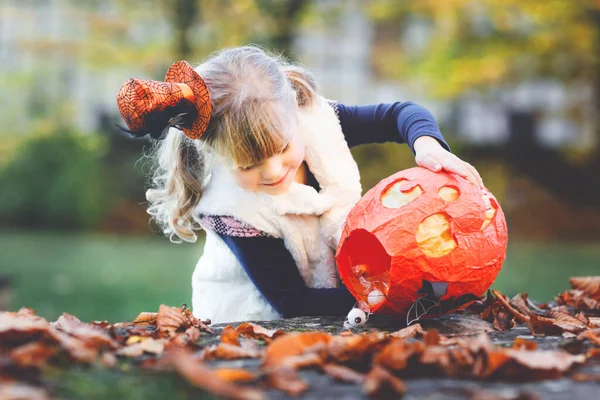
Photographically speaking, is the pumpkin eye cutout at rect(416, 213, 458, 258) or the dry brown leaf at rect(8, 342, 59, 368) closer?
the dry brown leaf at rect(8, 342, 59, 368)

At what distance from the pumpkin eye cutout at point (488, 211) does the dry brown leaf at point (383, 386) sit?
1095 mm

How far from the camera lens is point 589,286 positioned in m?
3.58

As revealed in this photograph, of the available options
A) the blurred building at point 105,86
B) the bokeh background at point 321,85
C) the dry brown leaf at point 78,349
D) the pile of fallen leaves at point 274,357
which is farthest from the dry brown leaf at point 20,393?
the blurred building at point 105,86

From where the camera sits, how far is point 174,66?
114 inches

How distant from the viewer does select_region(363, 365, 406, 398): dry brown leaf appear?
172 centimetres

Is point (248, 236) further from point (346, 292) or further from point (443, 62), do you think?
point (443, 62)

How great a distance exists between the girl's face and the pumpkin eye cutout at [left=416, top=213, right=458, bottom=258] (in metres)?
0.61

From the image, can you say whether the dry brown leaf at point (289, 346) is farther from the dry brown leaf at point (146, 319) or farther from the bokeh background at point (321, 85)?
the bokeh background at point (321, 85)

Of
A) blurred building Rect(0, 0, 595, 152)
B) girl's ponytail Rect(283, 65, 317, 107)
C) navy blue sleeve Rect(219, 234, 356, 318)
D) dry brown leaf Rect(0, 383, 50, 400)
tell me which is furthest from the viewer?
blurred building Rect(0, 0, 595, 152)

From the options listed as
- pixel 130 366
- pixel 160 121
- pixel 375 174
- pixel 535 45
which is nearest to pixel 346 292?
pixel 160 121

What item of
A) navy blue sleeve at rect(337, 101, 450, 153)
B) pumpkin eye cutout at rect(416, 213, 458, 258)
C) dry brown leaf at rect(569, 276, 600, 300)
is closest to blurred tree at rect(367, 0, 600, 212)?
dry brown leaf at rect(569, 276, 600, 300)

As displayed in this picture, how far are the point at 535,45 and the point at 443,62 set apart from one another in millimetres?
1868

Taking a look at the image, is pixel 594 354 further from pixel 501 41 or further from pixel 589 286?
pixel 501 41

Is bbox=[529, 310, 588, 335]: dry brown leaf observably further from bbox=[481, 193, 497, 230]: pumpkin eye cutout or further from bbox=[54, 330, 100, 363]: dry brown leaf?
bbox=[54, 330, 100, 363]: dry brown leaf
